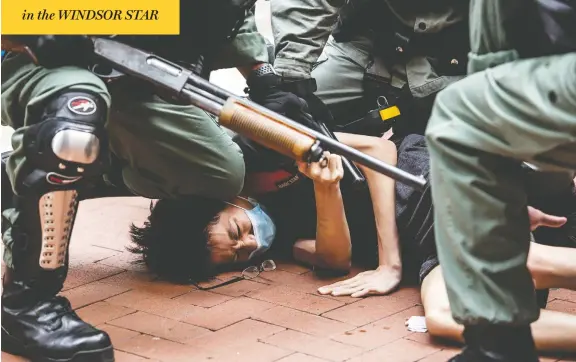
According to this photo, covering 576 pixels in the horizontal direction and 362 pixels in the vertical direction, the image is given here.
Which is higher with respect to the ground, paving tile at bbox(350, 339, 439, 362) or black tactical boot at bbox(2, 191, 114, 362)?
black tactical boot at bbox(2, 191, 114, 362)

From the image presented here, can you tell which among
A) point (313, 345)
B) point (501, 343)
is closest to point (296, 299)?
point (313, 345)

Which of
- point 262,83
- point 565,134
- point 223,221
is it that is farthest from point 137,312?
point 565,134

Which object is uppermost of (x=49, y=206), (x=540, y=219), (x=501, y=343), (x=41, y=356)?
(x=49, y=206)

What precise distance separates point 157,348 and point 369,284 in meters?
0.91

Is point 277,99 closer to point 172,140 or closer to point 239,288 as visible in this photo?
point 172,140

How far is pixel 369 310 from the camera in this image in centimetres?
348

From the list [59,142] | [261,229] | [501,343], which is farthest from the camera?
[261,229]

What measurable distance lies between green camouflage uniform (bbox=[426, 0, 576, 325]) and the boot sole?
3.62 ft

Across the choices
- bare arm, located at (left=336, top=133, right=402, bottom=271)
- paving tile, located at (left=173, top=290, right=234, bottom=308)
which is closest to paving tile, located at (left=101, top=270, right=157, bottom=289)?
paving tile, located at (left=173, top=290, right=234, bottom=308)

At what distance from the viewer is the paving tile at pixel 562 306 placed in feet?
11.5

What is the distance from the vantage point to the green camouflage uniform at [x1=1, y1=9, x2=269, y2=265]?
138 inches

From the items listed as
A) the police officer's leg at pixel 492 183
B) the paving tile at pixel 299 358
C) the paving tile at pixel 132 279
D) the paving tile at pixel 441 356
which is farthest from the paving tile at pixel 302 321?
the police officer's leg at pixel 492 183

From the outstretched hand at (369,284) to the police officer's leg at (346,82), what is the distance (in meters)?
0.83

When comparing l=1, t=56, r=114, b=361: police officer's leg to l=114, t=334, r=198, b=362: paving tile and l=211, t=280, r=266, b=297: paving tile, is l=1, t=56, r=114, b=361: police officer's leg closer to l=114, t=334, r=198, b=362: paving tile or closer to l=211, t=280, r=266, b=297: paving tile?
l=114, t=334, r=198, b=362: paving tile
